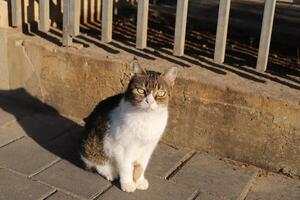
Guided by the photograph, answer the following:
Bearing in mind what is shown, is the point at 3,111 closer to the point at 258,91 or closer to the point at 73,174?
the point at 73,174

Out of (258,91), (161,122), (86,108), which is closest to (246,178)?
(258,91)

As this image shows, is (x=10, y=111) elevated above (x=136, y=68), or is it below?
below

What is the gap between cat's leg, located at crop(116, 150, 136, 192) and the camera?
3351 mm

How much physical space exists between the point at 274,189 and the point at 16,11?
288 centimetres

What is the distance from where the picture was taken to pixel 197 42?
5066mm

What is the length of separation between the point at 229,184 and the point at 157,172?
552mm

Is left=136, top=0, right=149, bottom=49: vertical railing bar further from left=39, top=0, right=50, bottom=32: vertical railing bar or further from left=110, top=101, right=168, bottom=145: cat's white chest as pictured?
left=110, top=101, right=168, bottom=145: cat's white chest

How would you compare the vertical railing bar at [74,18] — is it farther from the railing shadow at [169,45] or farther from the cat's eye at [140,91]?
the cat's eye at [140,91]

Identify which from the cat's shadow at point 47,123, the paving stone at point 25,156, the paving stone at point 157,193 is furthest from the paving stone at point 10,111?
the paving stone at point 157,193

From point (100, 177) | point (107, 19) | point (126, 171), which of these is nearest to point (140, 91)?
point (126, 171)

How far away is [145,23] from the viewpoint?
14.1ft

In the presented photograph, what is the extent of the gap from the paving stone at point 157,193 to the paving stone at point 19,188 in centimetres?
42

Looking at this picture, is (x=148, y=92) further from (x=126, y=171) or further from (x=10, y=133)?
(x=10, y=133)

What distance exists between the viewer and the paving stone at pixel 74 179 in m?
3.44
